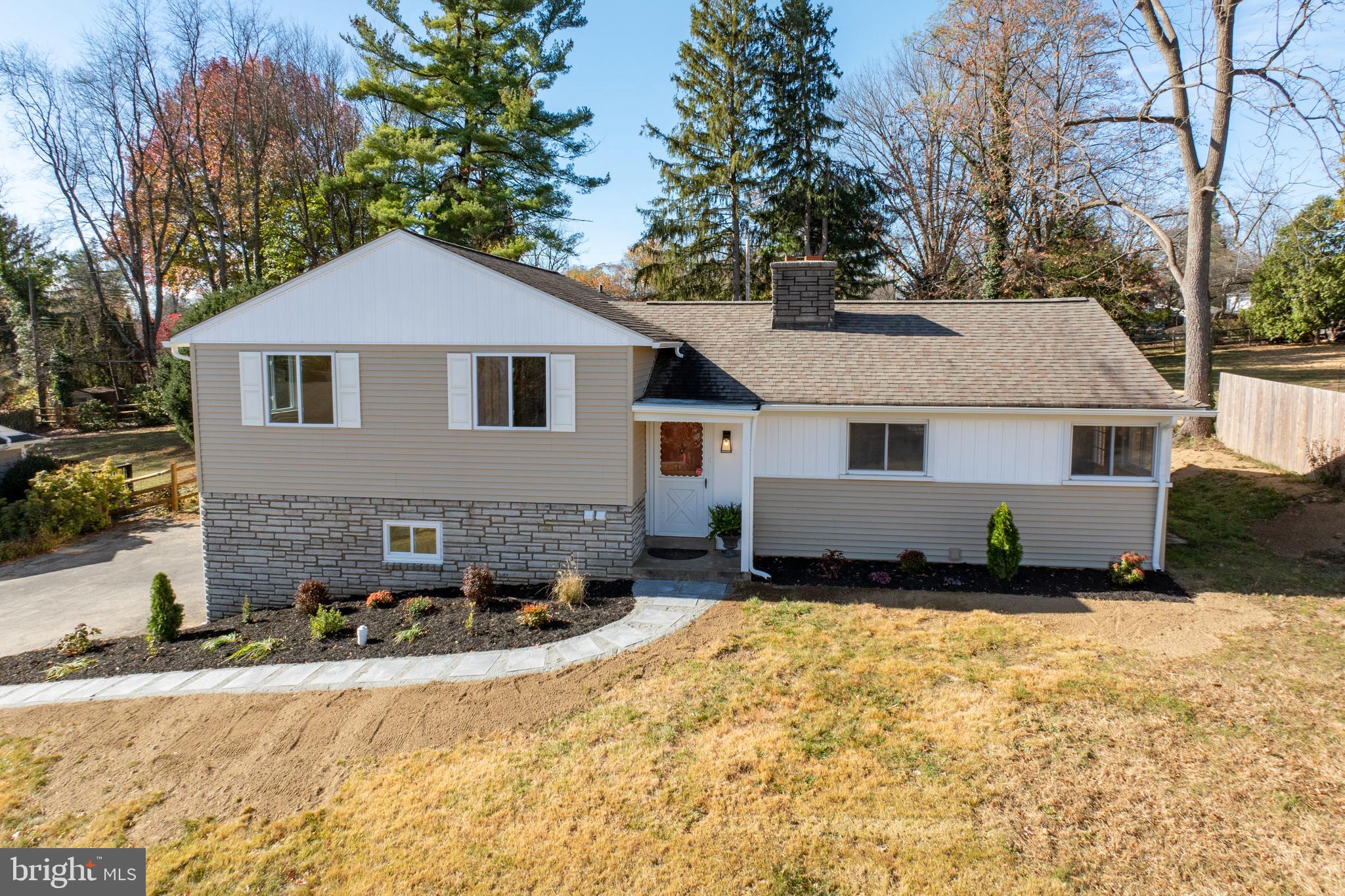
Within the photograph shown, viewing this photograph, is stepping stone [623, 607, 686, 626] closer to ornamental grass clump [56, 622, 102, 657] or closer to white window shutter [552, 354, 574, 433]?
white window shutter [552, 354, 574, 433]

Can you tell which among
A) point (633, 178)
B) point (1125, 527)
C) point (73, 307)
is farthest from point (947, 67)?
point (73, 307)

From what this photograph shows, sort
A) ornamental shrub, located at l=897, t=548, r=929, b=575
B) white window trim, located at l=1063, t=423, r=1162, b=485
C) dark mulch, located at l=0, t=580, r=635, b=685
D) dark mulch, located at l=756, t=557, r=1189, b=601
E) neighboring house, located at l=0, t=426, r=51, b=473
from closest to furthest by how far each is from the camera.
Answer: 1. dark mulch, located at l=0, t=580, r=635, b=685
2. dark mulch, located at l=756, t=557, r=1189, b=601
3. white window trim, located at l=1063, t=423, r=1162, b=485
4. ornamental shrub, located at l=897, t=548, r=929, b=575
5. neighboring house, located at l=0, t=426, r=51, b=473

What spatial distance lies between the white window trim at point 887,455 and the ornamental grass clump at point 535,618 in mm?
5110

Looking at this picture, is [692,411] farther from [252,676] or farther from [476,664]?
[252,676]

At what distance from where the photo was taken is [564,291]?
39.8 ft

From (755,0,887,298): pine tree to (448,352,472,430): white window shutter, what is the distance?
60.4 feet

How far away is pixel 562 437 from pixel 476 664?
363 cm

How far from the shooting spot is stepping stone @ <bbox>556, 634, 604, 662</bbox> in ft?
27.5

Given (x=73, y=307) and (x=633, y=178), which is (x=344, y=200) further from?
(x=73, y=307)

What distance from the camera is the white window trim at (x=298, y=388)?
36.3 ft

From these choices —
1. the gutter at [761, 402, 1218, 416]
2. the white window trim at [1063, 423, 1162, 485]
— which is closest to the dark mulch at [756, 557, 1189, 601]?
the white window trim at [1063, 423, 1162, 485]

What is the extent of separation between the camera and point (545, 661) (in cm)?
832

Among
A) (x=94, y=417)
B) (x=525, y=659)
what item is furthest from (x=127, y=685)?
(x=94, y=417)

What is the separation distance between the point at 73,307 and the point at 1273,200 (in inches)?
1767
